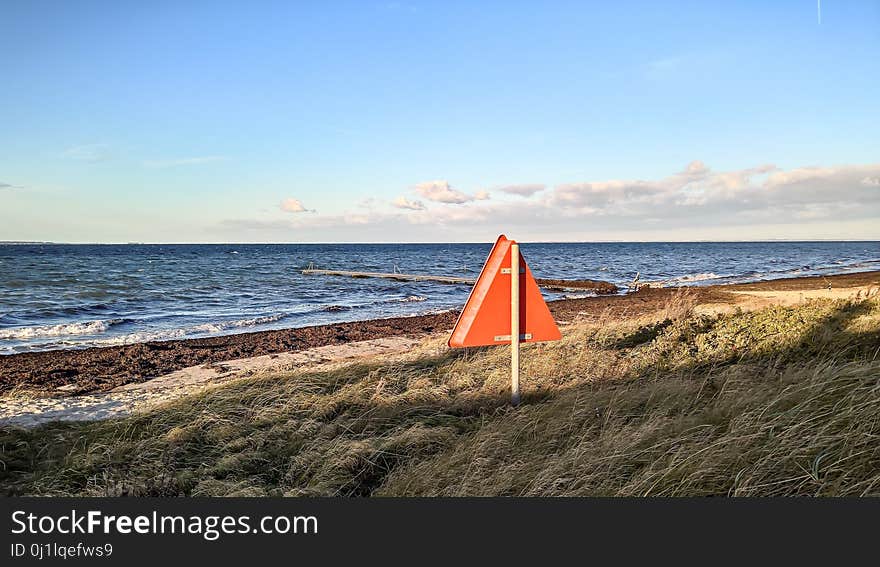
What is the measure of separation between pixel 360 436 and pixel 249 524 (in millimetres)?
2115

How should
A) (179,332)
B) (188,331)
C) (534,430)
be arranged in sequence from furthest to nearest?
(188,331) < (179,332) < (534,430)

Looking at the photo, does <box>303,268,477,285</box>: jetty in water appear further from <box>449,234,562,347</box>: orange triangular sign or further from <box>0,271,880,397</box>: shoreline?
<box>449,234,562,347</box>: orange triangular sign

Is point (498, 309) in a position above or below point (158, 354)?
above

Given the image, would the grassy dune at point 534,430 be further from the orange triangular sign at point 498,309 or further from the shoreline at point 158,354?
the shoreline at point 158,354

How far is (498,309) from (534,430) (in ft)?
4.04

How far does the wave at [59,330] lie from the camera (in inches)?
616

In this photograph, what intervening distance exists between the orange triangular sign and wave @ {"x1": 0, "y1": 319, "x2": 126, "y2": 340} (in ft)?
48.2

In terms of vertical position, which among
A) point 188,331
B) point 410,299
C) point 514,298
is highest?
point 514,298

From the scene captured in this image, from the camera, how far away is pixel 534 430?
15.3 ft

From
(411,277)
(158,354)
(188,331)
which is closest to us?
(158,354)

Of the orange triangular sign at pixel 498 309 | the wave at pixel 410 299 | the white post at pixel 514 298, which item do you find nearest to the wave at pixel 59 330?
the wave at pixel 410 299

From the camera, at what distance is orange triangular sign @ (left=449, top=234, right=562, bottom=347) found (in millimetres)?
5305

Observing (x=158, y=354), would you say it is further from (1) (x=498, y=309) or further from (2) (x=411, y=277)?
(2) (x=411, y=277)

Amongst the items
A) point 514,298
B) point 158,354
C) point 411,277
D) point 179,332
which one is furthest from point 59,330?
point 411,277
